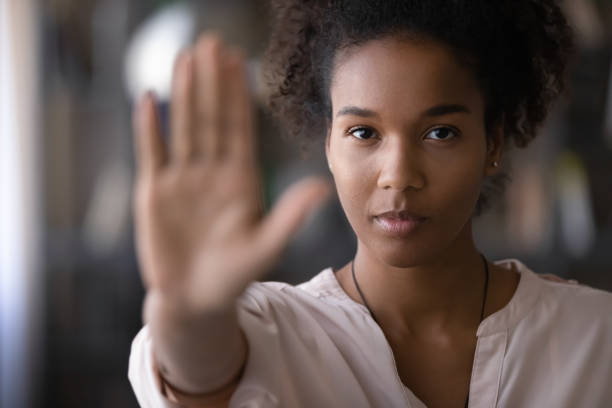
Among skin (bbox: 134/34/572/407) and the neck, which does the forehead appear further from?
the neck

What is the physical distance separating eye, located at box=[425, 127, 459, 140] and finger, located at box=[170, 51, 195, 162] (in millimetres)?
238

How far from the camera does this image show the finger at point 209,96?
0.48 meters

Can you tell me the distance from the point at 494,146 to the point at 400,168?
0.52 ft

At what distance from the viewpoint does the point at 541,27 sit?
0.74m

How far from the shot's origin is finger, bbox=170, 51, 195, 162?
18.9 inches

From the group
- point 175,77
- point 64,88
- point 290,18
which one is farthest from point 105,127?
point 175,77

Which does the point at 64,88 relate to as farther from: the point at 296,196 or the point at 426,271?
the point at 296,196

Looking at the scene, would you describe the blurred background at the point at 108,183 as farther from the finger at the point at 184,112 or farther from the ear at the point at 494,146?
the finger at the point at 184,112

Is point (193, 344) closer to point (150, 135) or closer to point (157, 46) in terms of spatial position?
point (150, 135)

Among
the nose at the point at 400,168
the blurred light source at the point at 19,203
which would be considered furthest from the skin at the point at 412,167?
the blurred light source at the point at 19,203

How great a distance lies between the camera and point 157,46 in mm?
1536

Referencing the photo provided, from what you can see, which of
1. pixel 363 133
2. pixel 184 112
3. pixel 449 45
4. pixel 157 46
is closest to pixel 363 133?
pixel 363 133

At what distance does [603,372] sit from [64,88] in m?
1.28

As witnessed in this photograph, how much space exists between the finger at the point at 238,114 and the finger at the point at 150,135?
0.05m
